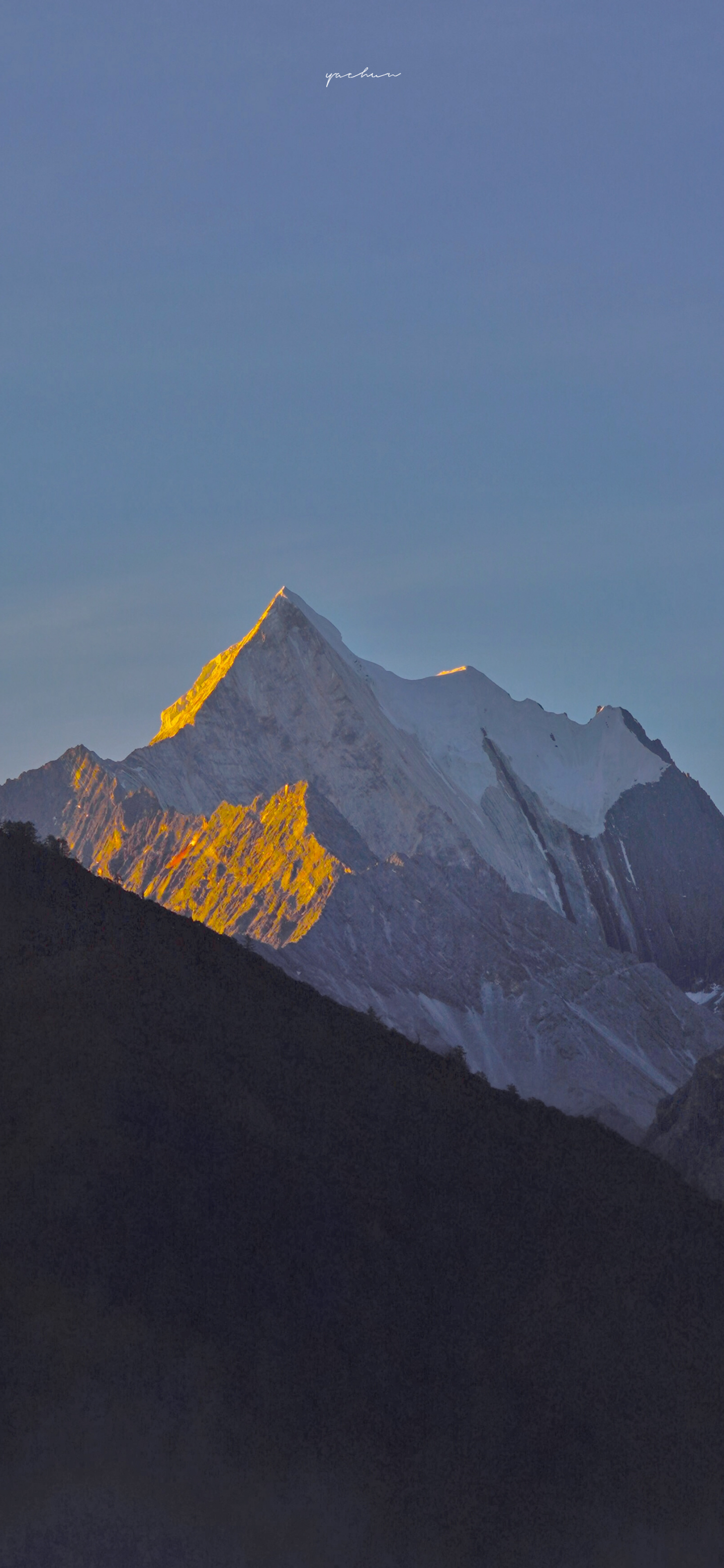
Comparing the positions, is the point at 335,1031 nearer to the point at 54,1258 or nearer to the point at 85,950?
the point at 85,950

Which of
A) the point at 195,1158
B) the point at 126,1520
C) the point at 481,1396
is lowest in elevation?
the point at 126,1520

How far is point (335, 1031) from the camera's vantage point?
100375mm

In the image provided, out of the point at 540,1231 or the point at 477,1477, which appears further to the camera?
the point at 540,1231

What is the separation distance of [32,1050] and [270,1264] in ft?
46.0

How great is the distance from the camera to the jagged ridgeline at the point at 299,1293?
Result: 244ft

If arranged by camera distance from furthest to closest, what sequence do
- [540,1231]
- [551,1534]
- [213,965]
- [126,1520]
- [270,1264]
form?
[213,965] < [540,1231] < [270,1264] < [551,1534] < [126,1520]

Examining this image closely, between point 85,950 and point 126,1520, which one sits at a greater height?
point 85,950

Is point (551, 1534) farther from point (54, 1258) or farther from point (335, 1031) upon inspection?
point (335, 1031)

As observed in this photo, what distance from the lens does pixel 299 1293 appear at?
276 feet

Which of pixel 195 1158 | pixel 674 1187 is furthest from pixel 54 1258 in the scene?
pixel 674 1187

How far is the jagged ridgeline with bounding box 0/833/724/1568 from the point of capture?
74.5 metres

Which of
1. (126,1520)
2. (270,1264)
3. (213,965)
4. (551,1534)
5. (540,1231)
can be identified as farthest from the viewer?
(213,965)

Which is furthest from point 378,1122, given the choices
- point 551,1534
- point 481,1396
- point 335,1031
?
point 551,1534

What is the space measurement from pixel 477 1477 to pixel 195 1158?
59.4ft
